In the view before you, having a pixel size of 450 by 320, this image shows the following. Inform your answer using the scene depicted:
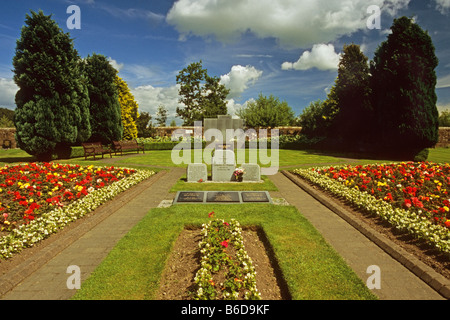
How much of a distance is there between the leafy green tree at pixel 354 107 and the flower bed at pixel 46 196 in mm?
16572

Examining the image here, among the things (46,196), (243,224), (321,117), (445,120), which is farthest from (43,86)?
(445,120)

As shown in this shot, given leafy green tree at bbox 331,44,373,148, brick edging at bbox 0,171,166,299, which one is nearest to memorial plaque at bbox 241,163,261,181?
brick edging at bbox 0,171,166,299

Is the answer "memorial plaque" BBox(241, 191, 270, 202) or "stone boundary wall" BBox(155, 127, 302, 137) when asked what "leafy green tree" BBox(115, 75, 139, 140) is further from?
"memorial plaque" BBox(241, 191, 270, 202)

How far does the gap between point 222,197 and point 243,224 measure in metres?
2.16

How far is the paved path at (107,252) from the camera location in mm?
3754

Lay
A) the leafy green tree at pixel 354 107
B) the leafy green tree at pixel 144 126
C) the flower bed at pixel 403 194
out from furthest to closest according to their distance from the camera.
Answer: the leafy green tree at pixel 144 126 < the leafy green tree at pixel 354 107 < the flower bed at pixel 403 194

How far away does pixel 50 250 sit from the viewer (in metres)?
4.80

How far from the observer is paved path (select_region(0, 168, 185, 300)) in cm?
379

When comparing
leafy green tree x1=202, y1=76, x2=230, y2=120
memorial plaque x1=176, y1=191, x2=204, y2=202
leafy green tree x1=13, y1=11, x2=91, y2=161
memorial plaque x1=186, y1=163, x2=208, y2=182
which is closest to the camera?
memorial plaque x1=176, y1=191, x2=204, y2=202

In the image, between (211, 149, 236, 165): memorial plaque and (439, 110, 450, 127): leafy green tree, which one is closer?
(211, 149, 236, 165): memorial plaque

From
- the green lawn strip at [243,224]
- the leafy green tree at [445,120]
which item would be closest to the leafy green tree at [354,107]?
the green lawn strip at [243,224]

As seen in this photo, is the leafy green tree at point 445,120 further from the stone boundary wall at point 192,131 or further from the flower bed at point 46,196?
the flower bed at point 46,196

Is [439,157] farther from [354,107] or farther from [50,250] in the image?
[50,250]

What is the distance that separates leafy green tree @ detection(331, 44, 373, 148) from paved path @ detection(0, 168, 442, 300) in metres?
14.4
